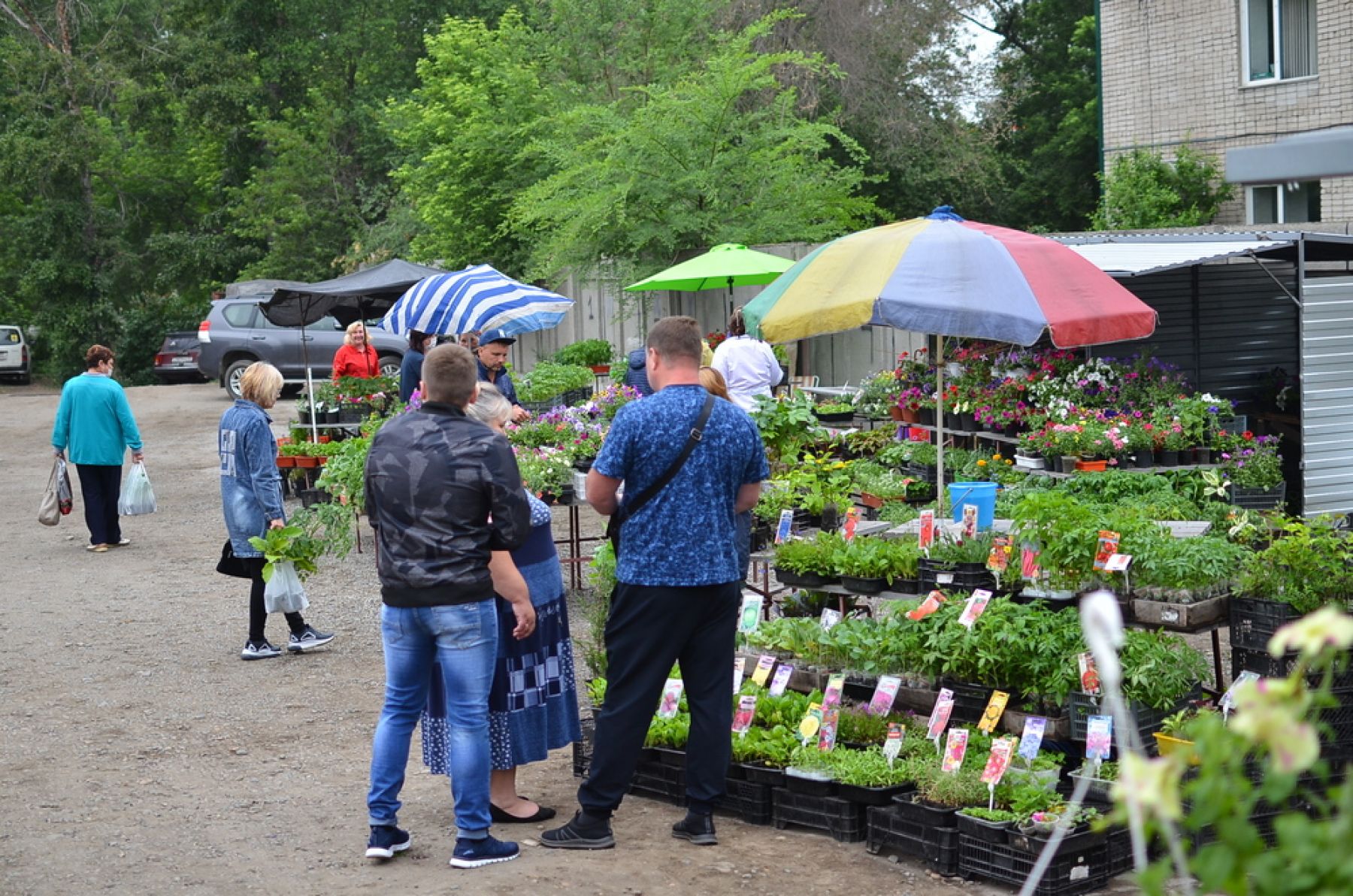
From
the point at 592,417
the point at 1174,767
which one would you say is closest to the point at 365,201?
the point at 592,417

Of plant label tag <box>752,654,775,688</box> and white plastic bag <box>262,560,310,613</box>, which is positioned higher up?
white plastic bag <box>262,560,310,613</box>

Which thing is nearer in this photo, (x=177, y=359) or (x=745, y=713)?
(x=745, y=713)

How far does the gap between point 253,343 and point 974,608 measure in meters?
21.3

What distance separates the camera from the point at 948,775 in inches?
197

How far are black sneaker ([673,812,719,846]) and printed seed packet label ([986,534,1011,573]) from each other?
1623 mm

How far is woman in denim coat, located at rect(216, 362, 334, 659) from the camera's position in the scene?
8031 millimetres

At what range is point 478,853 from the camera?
16.3 feet

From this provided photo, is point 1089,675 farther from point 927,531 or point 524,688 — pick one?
point 524,688

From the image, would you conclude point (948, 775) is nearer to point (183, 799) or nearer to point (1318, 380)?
point (183, 799)

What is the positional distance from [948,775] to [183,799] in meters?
3.10

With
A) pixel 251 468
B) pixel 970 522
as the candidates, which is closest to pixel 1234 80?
pixel 970 522

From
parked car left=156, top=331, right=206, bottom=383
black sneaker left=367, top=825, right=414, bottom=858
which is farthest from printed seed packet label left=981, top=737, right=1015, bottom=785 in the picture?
parked car left=156, top=331, right=206, bottom=383

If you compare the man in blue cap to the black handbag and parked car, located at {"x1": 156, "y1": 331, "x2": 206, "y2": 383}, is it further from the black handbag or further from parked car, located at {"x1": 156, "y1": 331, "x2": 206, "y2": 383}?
parked car, located at {"x1": 156, "y1": 331, "x2": 206, "y2": 383}

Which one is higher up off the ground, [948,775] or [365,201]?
[365,201]
